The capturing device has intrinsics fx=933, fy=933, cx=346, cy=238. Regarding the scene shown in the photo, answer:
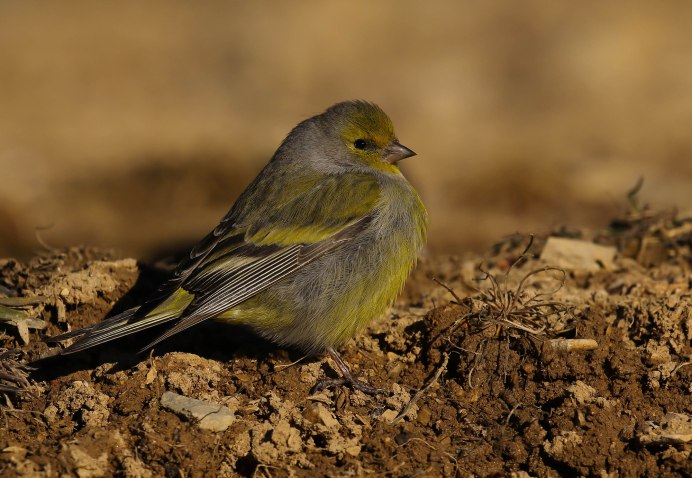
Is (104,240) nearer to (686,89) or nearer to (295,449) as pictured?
(295,449)

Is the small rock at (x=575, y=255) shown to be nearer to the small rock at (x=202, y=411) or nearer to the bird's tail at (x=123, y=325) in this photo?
the bird's tail at (x=123, y=325)

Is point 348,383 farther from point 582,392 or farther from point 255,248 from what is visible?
point 582,392

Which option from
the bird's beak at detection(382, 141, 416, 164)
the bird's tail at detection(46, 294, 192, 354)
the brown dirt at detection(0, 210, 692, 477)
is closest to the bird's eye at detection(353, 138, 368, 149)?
the bird's beak at detection(382, 141, 416, 164)

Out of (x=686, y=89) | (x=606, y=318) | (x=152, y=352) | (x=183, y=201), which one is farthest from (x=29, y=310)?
(x=686, y=89)

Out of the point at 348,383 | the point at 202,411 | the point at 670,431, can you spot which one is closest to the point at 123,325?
the point at 202,411

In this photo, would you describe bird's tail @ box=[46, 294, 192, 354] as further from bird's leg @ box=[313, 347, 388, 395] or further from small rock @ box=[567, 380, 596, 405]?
small rock @ box=[567, 380, 596, 405]

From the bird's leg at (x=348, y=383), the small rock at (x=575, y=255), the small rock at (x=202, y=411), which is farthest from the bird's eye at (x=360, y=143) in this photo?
the small rock at (x=202, y=411)
